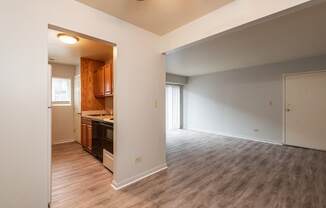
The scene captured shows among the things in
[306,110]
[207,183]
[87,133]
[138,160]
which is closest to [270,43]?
[306,110]

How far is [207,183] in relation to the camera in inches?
98.9

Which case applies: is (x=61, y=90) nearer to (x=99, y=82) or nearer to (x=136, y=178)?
(x=99, y=82)

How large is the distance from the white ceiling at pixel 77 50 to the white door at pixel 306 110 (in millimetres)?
5159

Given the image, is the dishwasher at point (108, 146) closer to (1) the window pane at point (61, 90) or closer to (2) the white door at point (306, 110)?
(1) the window pane at point (61, 90)

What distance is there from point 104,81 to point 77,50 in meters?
0.94

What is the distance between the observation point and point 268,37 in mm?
3012

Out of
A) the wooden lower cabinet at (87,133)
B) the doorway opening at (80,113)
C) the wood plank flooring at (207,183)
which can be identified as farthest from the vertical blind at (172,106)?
the wooden lower cabinet at (87,133)

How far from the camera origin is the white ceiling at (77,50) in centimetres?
324

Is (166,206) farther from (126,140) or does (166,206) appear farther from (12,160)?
(12,160)

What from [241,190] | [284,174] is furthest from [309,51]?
[241,190]

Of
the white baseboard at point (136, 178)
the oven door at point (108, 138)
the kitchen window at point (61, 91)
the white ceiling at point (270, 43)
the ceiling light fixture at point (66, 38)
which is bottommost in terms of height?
the white baseboard at point (136, 178)

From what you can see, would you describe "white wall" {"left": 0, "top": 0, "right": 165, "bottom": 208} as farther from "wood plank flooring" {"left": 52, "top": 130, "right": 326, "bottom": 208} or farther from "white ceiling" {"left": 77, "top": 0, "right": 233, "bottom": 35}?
"wood plank flooring" {"left": 52, "top": 130, "right": 326, "bottom": 208}

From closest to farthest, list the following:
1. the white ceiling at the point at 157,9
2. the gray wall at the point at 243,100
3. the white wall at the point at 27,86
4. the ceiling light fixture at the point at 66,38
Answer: the white wall at the point at 27,86 → the white ceiling at the point at 157,9 → the ceiling light fixture at the point at 66,38 → the gray wall at the point at 243,100

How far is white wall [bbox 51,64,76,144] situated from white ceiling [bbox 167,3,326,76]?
3.48 m
